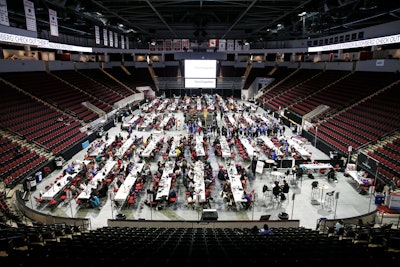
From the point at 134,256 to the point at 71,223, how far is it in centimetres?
736

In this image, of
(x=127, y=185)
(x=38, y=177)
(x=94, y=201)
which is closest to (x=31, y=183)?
(x=38, y=177)

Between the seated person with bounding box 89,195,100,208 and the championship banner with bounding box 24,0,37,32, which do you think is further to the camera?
the seated person with bounding box 89,195,100,208

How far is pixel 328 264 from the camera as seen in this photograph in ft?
23.8

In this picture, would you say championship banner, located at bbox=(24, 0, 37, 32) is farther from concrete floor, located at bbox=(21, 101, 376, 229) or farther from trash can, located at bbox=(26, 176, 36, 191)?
concrete floor, located at bbox=(21, 101, 376, 229)

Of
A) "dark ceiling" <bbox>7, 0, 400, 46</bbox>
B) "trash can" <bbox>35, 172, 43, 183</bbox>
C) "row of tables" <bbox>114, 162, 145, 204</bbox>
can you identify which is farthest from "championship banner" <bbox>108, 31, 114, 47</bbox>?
"trash can" <bbox>35, 172, 43, 183</bbox>

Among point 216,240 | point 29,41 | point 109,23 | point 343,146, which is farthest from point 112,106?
point 216,240

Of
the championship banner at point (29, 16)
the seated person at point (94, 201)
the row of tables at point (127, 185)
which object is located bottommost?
the seated person at point (94, 201)

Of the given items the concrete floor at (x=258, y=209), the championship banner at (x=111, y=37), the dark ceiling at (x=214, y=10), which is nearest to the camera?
the concrete floor at (x=258, y=209)

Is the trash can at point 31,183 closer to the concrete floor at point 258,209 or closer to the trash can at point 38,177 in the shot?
the concrete floor at point 258,209

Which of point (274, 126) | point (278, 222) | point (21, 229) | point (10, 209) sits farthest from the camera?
point (274, 126)

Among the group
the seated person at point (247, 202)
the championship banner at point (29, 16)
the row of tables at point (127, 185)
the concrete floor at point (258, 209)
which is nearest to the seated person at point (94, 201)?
the concrete floor at point (258, 209)

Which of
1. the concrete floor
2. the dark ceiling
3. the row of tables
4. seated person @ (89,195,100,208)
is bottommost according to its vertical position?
the concrete floor

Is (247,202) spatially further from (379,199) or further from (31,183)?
(31,183)

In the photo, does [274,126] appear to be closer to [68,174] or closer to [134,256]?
[68,174]
